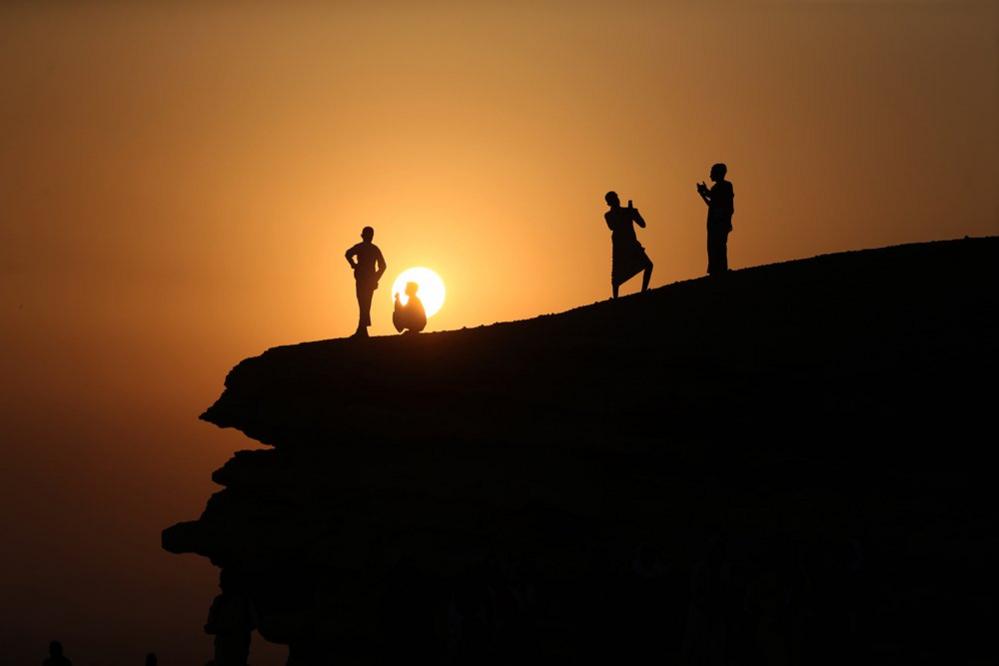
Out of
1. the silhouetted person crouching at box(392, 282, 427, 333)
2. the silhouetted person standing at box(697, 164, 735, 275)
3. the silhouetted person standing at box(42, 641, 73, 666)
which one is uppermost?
the silhouetted person standing at box(697, 164, 735, 275)

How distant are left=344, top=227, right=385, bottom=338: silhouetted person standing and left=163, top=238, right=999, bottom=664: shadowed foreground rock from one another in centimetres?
157

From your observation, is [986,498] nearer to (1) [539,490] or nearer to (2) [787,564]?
(2) [787,564]

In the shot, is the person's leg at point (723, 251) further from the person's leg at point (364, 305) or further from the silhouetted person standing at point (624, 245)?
the person's leg at point (364, 305)

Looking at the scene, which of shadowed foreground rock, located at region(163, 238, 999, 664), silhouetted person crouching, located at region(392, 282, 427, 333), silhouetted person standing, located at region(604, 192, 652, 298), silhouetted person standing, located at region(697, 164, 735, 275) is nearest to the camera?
shadowed foreground rock, located at region(163, 238, 999, 664)

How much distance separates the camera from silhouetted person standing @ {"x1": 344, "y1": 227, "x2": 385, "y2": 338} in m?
26.7

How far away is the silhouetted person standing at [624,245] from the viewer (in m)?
25.5

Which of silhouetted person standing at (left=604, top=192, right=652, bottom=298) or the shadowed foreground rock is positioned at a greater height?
silhouetted person standing at (left=604, top=192, right=652, bottom=298)

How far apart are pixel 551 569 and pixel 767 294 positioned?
6002 millimetres

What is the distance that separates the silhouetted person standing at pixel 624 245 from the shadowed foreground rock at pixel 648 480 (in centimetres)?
166

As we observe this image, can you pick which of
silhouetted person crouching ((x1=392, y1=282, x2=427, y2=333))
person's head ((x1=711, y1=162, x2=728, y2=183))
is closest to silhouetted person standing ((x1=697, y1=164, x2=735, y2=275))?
person's head ((x1=711, y1=162, x2=728, y2=183))

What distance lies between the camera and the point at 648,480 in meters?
20.9

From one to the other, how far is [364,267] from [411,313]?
1336 millimetres

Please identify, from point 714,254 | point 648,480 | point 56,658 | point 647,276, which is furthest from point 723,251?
point 56,658

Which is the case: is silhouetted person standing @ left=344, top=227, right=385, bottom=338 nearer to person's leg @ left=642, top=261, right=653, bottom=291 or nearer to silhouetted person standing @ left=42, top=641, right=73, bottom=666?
person's leg @ left=642, top=261, right=653, bottom=291
